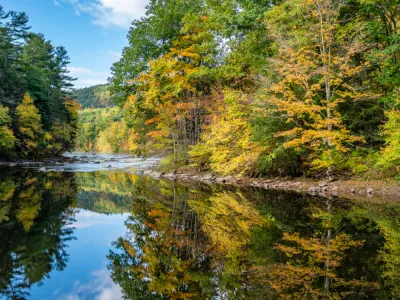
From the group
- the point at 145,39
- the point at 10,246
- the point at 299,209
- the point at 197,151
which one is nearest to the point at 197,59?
the point at 145,39

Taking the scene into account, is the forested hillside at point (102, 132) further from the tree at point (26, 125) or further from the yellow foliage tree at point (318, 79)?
the yellow foliage tree at point (318, 79)

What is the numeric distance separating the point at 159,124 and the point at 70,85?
34172 millimetres

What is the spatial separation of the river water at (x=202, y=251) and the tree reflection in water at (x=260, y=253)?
2 cm

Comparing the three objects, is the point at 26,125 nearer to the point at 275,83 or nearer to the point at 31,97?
the point at 31,97

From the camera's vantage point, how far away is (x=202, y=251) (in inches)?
228

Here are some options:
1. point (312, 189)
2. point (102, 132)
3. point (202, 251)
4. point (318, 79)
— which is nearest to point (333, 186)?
point (312, 189)

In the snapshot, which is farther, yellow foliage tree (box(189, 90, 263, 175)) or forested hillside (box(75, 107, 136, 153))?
forested hillside (box(75, 107, 136, 153))

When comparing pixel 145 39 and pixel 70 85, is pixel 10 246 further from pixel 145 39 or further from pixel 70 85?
pixel 70 85

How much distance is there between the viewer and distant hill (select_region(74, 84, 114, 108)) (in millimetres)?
135875

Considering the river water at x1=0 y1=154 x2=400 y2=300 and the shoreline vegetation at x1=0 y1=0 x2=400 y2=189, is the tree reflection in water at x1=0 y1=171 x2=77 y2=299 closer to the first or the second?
Answer: the river water at x1=0 y1=154 x2=400 y2=300

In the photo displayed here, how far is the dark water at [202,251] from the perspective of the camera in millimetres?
4188

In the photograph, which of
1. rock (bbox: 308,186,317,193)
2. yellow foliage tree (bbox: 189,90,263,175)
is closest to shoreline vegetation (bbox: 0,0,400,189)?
yellow foliage tree (bbox: 189,90,263,175)

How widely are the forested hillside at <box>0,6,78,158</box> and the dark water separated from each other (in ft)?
83.5

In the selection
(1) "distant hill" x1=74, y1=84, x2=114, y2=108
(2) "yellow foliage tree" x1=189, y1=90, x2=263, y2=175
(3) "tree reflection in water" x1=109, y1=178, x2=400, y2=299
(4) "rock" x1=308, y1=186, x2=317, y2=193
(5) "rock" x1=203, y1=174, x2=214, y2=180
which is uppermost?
(1) "distant hill" x1=74, y1=84, x2=114, y2=108
